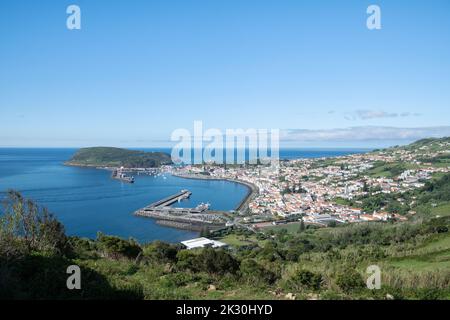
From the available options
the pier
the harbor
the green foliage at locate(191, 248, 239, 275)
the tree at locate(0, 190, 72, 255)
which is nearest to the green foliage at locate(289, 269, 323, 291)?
the green foliage at locate(191, 248, 239, 275)

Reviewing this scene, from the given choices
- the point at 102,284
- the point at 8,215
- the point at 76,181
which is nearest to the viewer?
the point at 102,284

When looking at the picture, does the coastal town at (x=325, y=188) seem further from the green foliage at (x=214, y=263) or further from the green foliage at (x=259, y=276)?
the green foliage at (x=259, y=276)

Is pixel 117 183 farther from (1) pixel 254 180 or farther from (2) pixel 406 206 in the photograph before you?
(2) pixel 406 206

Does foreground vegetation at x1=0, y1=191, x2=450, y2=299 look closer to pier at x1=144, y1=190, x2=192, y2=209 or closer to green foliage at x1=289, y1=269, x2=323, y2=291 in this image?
green foliage at x1=289, y1=269, x2=323, y2=291

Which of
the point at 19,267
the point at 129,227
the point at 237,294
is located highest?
the point at 19,267

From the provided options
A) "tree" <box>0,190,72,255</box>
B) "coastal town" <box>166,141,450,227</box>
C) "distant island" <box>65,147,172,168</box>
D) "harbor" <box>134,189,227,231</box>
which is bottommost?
"harbor" <box>134,189,227,231</box>

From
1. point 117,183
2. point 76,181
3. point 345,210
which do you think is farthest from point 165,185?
point 345,210

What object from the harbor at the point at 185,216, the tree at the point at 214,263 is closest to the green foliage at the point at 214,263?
the tree at the point at 214,263
